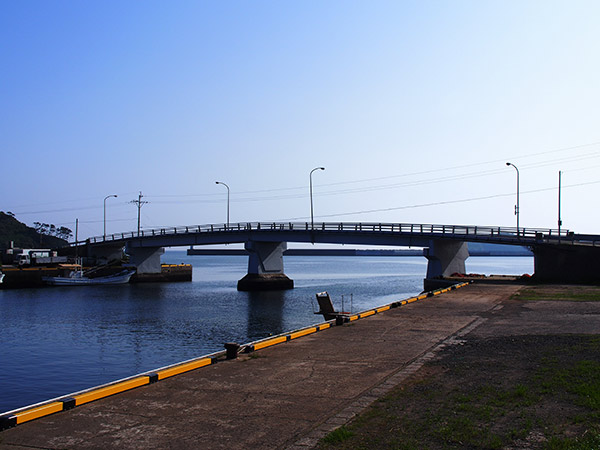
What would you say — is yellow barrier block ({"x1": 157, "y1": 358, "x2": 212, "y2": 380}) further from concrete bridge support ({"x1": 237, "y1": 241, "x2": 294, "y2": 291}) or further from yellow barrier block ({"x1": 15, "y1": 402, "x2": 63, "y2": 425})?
concrete bridge support ({"x1": 237, "y1": 241, "x2": 294, "y2": 291})

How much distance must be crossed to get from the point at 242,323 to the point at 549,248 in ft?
100

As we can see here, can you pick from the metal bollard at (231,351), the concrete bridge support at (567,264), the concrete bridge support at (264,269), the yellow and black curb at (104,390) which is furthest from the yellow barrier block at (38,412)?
the concrete bridge support at (264,269)

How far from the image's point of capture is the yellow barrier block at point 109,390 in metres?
11.5

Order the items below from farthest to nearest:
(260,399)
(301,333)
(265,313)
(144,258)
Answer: (144,258) < (265,313) < (301,333) < (260,399)

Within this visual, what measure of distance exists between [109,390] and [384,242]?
200 feet

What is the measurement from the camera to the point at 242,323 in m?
42.9

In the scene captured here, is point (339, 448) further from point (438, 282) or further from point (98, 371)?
point (438, 282)

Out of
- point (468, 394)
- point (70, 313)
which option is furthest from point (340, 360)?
point (70, 313)

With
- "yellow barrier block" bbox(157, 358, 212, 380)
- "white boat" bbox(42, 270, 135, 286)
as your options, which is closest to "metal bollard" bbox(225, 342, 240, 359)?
"yellow barrier block" bbox(157, 358, 212, 380)

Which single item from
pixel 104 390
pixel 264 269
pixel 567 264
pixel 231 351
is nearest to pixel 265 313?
pixel 567 264

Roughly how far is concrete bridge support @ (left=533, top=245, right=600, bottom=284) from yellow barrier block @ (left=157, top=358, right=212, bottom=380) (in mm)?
43295

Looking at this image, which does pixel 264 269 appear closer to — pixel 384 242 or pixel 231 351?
pixel 384 242

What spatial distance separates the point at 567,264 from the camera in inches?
2057

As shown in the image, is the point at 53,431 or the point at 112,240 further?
the point at 112,240
